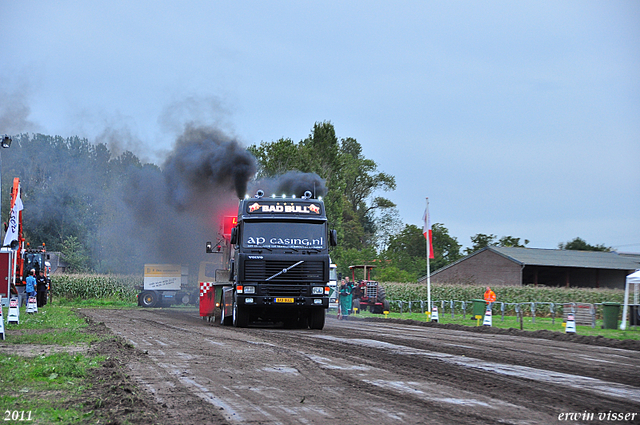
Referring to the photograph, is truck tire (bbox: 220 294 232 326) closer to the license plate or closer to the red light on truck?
the red light on truck

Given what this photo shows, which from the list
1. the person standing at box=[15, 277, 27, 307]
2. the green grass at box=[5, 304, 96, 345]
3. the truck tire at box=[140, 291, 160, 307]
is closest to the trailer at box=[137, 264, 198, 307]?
the truck tire at box=[140, 291, 160, 307]

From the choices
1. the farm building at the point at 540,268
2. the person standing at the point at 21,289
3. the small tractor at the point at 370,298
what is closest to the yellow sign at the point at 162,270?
the person standing at the point at 21,289

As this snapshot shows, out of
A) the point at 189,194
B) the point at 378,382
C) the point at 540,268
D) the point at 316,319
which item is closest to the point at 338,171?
the point at 540,268

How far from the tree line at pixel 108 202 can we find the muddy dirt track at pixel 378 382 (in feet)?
117

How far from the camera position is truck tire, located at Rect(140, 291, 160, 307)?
145 ft

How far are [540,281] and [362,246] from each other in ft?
90.0

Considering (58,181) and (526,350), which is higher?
(58,181)

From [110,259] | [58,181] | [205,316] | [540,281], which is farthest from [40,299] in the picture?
[540,281]

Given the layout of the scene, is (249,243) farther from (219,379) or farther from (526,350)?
(219,379)

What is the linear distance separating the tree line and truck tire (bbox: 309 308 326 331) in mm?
28543

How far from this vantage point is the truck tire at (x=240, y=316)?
20.4m

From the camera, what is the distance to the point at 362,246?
81.8 meters

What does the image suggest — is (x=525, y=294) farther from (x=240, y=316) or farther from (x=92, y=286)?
(x=92, y=286)

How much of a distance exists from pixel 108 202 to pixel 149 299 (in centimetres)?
1890
